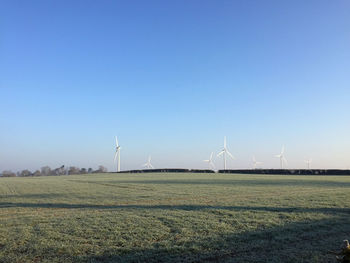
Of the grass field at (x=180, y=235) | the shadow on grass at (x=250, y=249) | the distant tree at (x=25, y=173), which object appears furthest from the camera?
the distant tree at (x=25, y=173)

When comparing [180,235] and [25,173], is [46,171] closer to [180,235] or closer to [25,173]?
[25,173]

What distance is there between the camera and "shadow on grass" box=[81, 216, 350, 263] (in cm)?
737

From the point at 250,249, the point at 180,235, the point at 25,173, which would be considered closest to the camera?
the point at 250,249

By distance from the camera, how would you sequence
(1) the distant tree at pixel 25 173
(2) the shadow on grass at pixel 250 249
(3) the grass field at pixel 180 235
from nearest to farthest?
(2) the shadow on grass at pixel 250 249, (3) the grass field at pixel 180 235, (1) the distant tree at pixel 25 173

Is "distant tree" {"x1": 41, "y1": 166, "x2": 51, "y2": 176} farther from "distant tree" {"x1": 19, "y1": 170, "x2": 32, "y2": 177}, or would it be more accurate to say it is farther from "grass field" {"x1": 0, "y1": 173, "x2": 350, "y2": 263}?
"grass field" {"x1": 0, "y1": 173, "x2": 350, "y2": 263}

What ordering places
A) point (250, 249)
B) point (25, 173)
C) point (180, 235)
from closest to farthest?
point (250, 249) < point (180, 235) < point (25, 173)

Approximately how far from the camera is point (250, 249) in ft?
26.7

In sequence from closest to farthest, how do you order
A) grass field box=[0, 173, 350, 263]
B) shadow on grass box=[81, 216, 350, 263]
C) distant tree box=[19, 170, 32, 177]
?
shadow on grass box=[81, 216, 350, 263] → grass field box=[0, 173, 350, 263] → distant tree box=[19, 170, 32, 177]

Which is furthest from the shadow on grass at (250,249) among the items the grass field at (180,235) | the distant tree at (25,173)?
the distant tree at (25,173)

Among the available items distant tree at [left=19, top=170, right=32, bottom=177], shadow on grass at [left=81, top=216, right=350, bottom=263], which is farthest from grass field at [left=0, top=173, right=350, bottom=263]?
distant tree at [left=19, top=170, right=32, bottom=177]

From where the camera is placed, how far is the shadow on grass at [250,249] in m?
7.37

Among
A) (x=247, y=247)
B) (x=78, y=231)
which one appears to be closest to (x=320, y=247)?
(x=247, y=247)

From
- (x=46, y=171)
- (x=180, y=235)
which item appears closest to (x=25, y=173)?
(x=46, y=171)

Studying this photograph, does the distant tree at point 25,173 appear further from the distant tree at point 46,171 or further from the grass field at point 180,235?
the grass field at point 180,235
